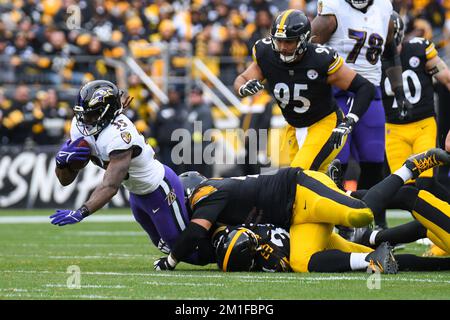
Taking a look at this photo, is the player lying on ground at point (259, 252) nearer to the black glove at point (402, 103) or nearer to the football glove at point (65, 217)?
the football glove at point (65, 217)

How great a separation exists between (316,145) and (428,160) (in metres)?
1.28

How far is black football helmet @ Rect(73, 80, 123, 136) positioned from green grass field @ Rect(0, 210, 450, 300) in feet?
3.09

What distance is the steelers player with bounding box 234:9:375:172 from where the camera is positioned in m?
7.06

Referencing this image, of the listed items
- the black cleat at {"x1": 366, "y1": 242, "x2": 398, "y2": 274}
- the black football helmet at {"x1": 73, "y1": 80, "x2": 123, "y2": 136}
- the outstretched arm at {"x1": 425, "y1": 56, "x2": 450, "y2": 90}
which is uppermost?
the outstretched arm at {"x1": 425, "y1": 56, "x2": 450, "y2": 90}

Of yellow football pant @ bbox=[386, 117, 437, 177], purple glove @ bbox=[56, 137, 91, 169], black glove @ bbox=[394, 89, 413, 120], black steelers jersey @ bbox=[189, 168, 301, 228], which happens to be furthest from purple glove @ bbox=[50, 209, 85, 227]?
yellow football pant @ bbox=[386, 117, 437, 177]

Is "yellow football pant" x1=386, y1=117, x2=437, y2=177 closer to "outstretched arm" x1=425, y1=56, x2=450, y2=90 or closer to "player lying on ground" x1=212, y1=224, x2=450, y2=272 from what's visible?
"outstretched arm" x1=425, y1=56, x2=450, y2=90

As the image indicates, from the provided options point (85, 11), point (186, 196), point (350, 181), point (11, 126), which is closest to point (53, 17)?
point (85, 11)

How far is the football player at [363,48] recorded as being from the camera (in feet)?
26.1

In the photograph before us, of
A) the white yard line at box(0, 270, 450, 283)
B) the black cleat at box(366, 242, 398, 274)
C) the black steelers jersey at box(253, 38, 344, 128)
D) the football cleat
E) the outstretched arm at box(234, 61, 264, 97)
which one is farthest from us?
the black steelers jersey at box(253, 38, 344, 128)

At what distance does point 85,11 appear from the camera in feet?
57.3

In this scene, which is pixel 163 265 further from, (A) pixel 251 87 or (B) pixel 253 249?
(A) pixel 251 87

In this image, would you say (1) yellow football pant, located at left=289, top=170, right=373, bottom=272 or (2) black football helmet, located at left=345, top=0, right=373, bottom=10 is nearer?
(1) yellow football pant, located at left=289, top=170, right=373, bottom=272

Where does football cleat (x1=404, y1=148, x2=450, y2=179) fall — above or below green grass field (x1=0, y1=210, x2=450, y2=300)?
above
